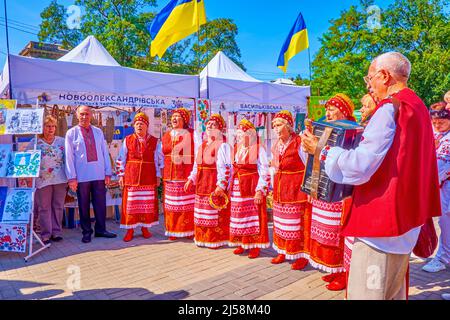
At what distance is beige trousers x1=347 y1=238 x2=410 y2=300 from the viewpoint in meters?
1.83

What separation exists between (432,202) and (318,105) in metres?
7.52

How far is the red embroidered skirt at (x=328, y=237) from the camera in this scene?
339 cm

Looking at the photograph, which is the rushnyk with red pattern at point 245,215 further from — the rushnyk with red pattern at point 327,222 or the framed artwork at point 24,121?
the framed artwork at point 24,121

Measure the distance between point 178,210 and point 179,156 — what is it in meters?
0.82

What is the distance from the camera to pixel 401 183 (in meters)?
1.71

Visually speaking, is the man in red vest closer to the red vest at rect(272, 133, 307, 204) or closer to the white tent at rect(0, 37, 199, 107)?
the red vest at rect(272, 133, 307, 204)

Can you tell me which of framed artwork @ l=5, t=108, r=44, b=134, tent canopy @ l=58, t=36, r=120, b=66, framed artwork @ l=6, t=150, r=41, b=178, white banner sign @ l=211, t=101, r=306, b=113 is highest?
Result: tent canopy @ l=58, t=36, r=120, b=66

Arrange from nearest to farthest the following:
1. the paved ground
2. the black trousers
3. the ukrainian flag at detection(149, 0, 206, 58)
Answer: the paved ground → the black trousers → the ukrainian flag at detection(149, 0, 206, 58)

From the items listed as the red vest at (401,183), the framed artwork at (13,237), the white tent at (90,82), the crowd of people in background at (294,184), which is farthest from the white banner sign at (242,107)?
the red vest at (401,183)

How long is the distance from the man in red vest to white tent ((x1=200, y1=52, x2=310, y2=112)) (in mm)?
5739

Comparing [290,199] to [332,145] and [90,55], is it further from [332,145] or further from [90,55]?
[90,55]

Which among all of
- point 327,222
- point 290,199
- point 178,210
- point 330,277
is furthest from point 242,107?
point 330,277

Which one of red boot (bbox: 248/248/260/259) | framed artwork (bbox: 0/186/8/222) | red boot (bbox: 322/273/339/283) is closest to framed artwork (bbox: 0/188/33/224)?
framed artwork (bbox: 0/186/8/222)
